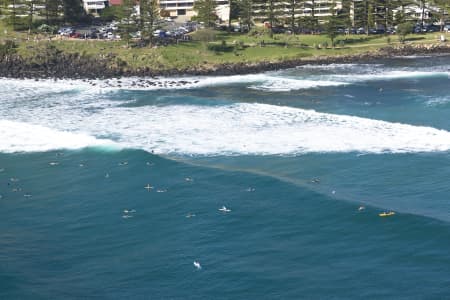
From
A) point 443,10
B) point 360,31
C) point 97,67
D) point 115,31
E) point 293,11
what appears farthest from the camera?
point 443,10

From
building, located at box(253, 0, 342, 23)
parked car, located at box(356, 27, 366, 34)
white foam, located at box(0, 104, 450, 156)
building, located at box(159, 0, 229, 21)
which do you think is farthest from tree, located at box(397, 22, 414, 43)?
white foam, located at box(0, 104, 450, 156)

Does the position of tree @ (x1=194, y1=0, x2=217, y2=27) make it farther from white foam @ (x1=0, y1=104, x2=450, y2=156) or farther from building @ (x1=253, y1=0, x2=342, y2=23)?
white foam @ (x1=0, y1=104, x2=450, y2=156)

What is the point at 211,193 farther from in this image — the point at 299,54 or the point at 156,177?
the point at 299,54

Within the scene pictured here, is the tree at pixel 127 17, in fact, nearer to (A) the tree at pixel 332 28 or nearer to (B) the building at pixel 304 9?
(B) the building at pixel 304 9

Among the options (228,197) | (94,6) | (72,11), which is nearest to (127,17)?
(72,11)

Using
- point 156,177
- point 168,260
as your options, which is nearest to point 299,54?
point 156,177

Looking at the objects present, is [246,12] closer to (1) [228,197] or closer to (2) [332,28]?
(2) [332,28]

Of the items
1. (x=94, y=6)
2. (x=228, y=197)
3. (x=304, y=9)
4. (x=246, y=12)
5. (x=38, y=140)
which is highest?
(x=94, y=6)
